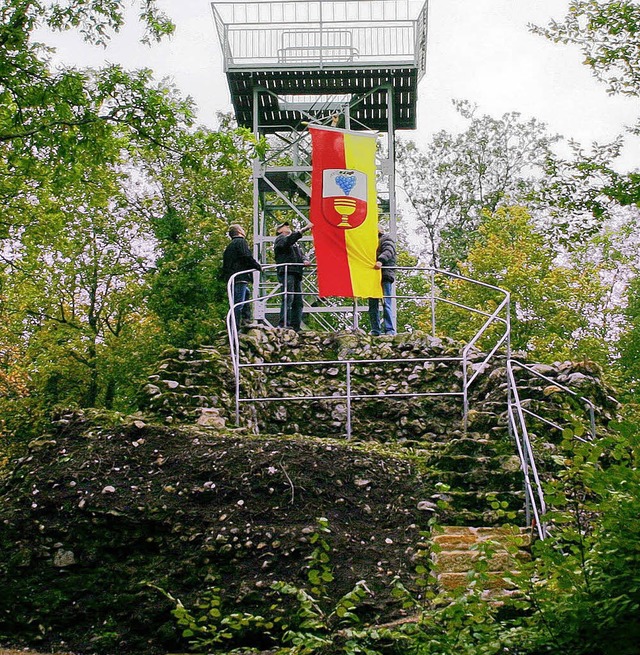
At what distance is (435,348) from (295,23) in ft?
33.2

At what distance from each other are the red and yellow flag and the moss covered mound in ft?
14.4

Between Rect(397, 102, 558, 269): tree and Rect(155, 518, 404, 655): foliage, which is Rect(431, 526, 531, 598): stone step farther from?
Rect(397, 102, 558, 269): tree

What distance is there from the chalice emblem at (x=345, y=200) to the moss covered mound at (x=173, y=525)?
513cm

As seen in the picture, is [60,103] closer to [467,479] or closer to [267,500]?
[267,500]

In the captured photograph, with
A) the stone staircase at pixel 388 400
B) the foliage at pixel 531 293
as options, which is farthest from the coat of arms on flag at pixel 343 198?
the foliage at pixel 531 293

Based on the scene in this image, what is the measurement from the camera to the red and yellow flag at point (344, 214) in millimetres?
14242

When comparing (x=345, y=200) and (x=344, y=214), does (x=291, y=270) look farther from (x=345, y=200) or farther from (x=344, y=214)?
(x=345, y=200)

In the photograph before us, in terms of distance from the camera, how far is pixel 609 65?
46.3ft

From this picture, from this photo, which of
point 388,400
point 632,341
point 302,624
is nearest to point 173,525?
point 302,624

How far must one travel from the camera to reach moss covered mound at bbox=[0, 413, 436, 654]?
26.0 ft

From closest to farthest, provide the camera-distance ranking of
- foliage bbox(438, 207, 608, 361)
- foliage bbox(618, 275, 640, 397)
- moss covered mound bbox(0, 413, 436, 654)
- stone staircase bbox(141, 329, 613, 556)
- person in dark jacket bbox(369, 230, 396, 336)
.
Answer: moss covered mound bbox(0, 413, 436, 654), stone staircase bbox(141, 329, 613, 556), person in dark jacket bbox(369, 230, 396, 336), foliage bbox(438, 207, 608, 361), foliage bbox(618, 275, 640, 397)

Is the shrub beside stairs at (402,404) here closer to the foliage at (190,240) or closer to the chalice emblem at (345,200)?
the chalice emblem at (345,200)

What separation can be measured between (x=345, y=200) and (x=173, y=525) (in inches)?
278

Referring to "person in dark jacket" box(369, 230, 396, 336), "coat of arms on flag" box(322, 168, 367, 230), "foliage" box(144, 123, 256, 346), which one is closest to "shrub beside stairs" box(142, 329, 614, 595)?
"person in dark jacket" box(369, 230, 396, 336)
